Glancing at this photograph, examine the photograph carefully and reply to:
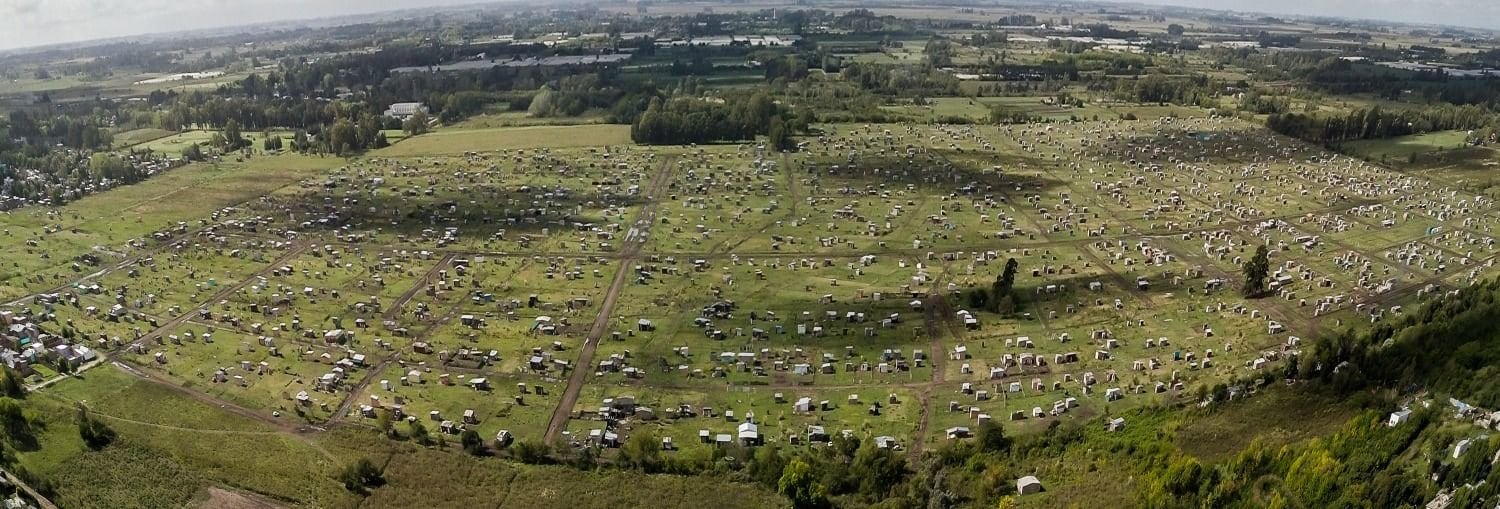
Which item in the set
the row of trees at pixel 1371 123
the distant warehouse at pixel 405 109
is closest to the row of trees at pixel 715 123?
the distant warehouse at pixel 405 109

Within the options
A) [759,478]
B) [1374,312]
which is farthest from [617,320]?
[1374,312]

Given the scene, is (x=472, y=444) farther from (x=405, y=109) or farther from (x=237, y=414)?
(x=405, y=109)

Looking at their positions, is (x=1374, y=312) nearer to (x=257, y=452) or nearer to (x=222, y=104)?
(x=257, y=452)

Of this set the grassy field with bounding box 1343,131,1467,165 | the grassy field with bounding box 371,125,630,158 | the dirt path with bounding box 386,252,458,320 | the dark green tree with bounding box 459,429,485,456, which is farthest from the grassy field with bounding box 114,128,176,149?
the grassy field with bounding box 1343,131,1467,165

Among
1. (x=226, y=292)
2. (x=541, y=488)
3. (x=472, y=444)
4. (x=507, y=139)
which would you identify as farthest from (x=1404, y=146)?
(x=226, y=292)

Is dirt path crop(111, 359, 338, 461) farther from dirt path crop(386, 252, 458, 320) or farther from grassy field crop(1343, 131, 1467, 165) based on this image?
grassy field crop(1343, 131, 1467, 165)
